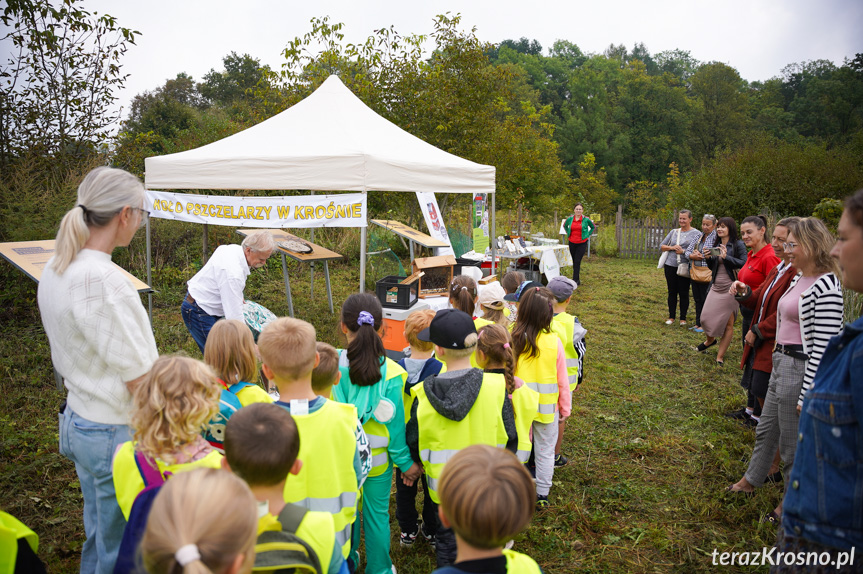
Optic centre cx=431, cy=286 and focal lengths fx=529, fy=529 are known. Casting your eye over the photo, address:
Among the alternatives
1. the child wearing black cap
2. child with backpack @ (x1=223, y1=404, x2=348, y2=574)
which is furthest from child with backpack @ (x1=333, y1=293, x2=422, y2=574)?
child with backpack @ (x1=223, y1=404, x2=348, y2=574)

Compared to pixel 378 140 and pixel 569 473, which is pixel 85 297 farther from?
pixel 378 140

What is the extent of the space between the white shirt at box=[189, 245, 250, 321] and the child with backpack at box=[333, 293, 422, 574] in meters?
1.73

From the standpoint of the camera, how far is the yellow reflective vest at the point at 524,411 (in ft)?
8.98

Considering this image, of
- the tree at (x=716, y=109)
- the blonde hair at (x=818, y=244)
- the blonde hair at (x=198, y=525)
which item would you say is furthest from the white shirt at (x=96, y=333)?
the tree at (x=716, y=109)

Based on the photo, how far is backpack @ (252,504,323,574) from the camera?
4.31 ft

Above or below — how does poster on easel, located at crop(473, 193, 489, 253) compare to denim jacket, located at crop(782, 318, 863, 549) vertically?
above

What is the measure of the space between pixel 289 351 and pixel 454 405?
735mm

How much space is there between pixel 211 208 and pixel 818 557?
5.58 metres

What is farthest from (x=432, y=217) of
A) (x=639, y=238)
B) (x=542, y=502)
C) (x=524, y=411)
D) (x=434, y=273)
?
(x=639, y=238)

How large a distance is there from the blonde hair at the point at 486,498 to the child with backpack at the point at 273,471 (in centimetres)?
38

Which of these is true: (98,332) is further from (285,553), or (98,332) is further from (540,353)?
(540,353)

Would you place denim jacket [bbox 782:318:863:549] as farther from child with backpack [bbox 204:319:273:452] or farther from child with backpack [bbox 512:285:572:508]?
child with backpack [bbox 204:319:273:452]

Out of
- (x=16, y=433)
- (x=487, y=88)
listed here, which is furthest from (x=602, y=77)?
(x=16, y=433)

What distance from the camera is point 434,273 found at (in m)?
7.15
